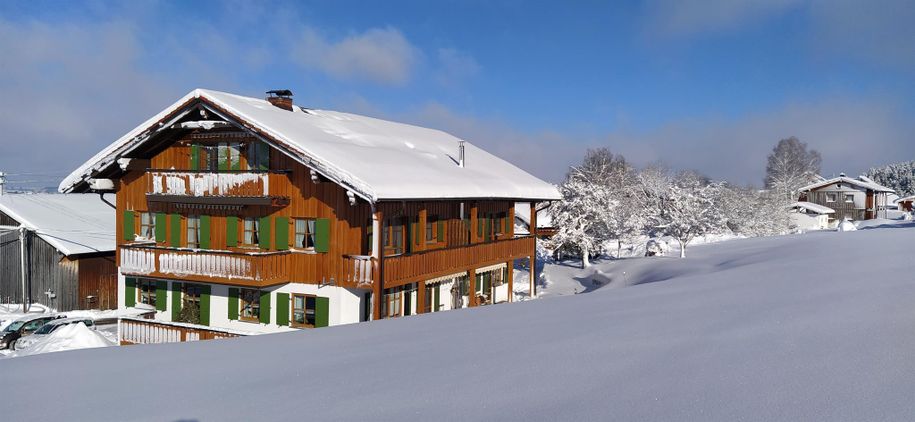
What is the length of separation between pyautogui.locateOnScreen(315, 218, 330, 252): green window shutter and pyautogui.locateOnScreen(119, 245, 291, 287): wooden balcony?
1102mm

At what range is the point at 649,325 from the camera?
6684 mm

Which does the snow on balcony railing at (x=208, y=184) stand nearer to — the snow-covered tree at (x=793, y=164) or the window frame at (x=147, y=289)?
the window frame at (x=147, y=289)

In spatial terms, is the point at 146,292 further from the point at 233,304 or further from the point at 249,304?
the point at 249,304

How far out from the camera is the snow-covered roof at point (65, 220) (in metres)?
26.6

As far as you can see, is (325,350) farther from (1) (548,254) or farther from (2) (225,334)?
(1) (548,254)

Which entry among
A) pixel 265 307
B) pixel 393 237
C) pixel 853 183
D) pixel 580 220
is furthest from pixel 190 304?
pixel 853 183

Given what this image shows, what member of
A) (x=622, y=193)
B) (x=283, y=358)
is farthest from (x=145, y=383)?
A: (x=622, y=193)

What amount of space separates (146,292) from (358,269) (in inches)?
381

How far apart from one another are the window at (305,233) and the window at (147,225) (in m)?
6.54

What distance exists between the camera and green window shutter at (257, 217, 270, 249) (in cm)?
1953

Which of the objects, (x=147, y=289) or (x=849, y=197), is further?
(x=849, y=197)

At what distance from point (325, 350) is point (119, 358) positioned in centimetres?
273

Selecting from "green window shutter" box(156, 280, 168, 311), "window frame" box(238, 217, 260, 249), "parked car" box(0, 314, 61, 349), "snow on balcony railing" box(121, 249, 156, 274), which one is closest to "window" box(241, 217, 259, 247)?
"window frame" box(238, 217, 260, 249)

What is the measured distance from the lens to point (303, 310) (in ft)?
62.3
